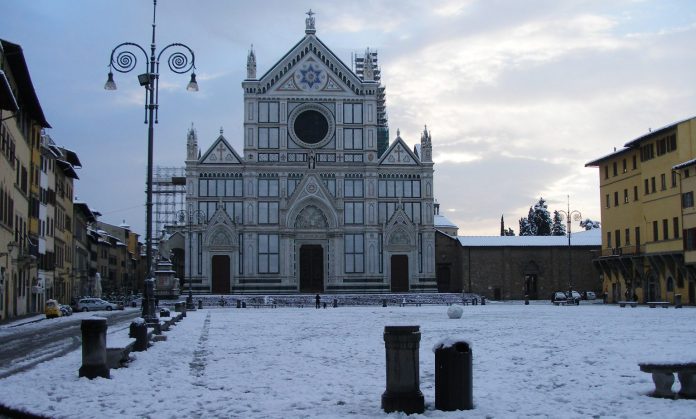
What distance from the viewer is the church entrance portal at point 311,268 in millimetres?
79938

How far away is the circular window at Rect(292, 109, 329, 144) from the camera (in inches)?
3196

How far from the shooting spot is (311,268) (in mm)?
80250

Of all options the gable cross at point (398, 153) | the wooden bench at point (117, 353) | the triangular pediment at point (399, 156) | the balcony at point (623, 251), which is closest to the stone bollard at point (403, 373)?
the wooden bench at point (117, 353)

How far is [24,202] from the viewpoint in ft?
165

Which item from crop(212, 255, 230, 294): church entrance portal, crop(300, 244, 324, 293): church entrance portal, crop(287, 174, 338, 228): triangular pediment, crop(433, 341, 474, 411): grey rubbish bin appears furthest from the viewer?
crop(300, 244, 324, 293): church entrance portal

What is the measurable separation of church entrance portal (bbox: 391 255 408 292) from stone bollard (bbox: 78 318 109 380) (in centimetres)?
6531

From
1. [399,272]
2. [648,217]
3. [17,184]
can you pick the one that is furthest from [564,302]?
[17,184]

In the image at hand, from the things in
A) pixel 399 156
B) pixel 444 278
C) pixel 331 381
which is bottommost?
pixel 331 381

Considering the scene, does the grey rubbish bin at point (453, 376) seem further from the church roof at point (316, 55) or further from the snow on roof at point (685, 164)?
the church roof at point (316, 55)

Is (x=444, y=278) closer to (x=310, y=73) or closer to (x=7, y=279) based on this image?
(x=310, y=73)

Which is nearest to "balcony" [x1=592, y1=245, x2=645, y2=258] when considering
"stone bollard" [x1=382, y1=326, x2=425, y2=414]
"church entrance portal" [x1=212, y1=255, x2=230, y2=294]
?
"church entrance portal" [x1=212, y1=255, x2=230, y2=294]

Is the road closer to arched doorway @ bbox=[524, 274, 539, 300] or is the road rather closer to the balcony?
the balcony

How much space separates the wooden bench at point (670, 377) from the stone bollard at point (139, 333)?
1218 cm

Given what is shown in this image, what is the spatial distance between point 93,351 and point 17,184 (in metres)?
35.1
